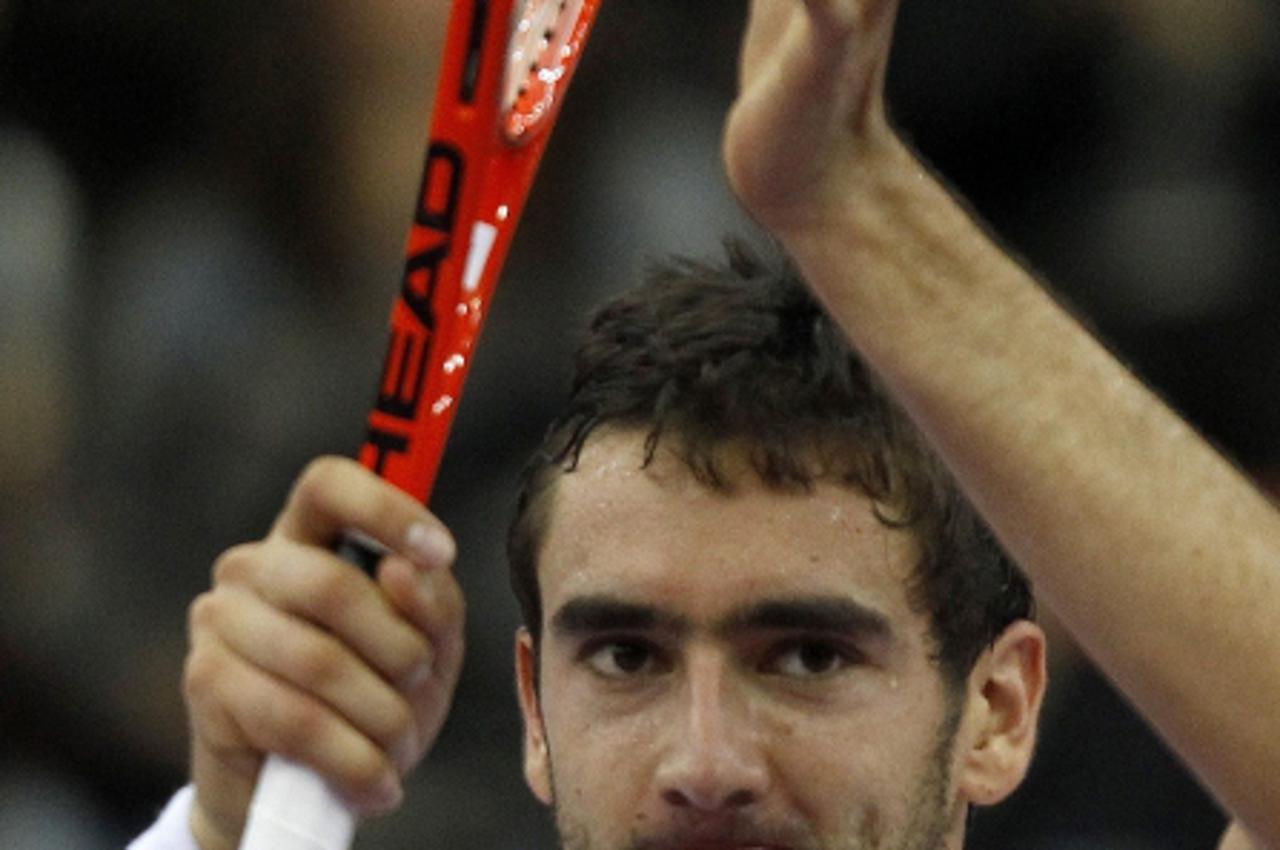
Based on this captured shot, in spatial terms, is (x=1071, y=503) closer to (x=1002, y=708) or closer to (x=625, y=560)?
(x=625, y=560)

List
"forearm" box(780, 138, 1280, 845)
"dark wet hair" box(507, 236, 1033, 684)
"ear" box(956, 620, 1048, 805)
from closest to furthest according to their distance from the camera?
1. "forearm" box(780, 138, 1280, 845)
2. "dark wet hair" box(507, 236, 1033, 684)
3. "ear" box(956, 620, 1048, 805)

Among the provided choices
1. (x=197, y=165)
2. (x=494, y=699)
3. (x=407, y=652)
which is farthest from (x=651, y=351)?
(x=197, y=165)

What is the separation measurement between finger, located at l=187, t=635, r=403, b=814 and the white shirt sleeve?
380 mm

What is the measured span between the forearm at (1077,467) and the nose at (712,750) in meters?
0.76

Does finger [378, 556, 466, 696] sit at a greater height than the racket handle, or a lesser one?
greater

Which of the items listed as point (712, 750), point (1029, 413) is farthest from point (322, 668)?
point (712, 750)

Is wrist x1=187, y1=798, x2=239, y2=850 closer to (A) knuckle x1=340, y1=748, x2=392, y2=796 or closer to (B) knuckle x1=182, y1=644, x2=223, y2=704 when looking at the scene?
(B) knuckle x1=182, y1=644, x2=223, y2=704

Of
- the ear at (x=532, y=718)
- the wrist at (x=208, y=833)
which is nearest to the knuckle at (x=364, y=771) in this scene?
the wrist at (x=208, y=833)

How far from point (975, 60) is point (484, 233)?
10.5 feet

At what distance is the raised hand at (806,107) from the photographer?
67.1 inches

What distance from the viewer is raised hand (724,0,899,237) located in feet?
5.59

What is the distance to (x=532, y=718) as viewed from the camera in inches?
118

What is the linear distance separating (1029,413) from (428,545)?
48 cm

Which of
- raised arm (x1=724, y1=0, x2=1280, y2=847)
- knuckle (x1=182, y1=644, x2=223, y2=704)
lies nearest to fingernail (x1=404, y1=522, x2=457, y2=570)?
knuckle (x1=182, y1=644, x2=223, y2=704)
